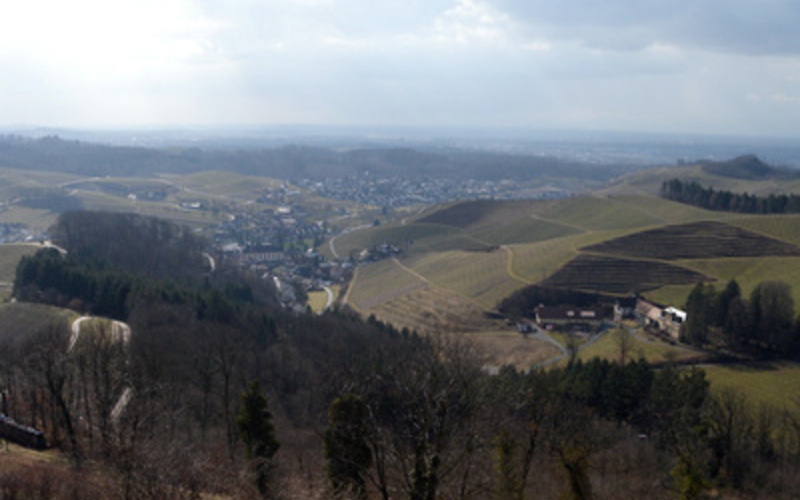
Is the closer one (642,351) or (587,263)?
(642,351)

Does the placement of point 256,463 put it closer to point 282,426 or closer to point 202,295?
point 282,426

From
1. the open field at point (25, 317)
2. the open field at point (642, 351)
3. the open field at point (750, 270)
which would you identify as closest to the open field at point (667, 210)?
the open field at point (750, 270)

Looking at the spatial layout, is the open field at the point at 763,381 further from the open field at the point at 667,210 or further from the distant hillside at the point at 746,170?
the distant hillside at the point at 746,170

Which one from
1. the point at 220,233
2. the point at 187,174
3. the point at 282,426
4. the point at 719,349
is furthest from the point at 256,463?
the point at 187,174

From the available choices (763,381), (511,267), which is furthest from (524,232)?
(763,381)

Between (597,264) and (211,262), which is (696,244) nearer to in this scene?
(597,264)
